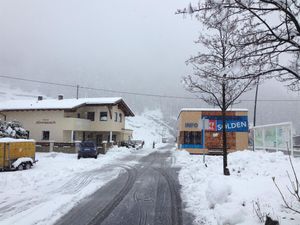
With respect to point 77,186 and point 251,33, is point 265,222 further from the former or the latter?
point 77,186

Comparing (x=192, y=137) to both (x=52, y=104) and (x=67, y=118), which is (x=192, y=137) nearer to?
(x=67, y=118)

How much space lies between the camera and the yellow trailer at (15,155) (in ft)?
63.1

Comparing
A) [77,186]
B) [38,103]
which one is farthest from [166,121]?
[77,186]

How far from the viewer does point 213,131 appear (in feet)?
114

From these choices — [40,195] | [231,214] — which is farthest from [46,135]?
Result: [231,214]

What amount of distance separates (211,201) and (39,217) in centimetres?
471

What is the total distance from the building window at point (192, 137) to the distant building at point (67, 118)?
13261mm

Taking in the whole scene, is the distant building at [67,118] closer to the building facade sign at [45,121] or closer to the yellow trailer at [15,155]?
the building facade sign at [45,121]

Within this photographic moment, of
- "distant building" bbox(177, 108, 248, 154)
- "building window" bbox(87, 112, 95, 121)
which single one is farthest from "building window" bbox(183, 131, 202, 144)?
"building window" bbox(87, 112, 95, 121)

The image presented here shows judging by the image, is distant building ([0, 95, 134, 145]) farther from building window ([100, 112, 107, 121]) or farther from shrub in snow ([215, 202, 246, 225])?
shrub in snow ([215, 202, 246, 225])

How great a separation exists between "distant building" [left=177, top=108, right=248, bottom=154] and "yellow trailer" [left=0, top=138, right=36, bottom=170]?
18864mm

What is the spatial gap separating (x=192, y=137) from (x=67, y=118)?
17254mm

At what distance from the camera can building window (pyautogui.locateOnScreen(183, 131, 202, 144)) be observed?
35.0 m

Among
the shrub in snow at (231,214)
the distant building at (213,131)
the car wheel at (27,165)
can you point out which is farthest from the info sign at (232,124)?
the shrub in snow at (231,214)
